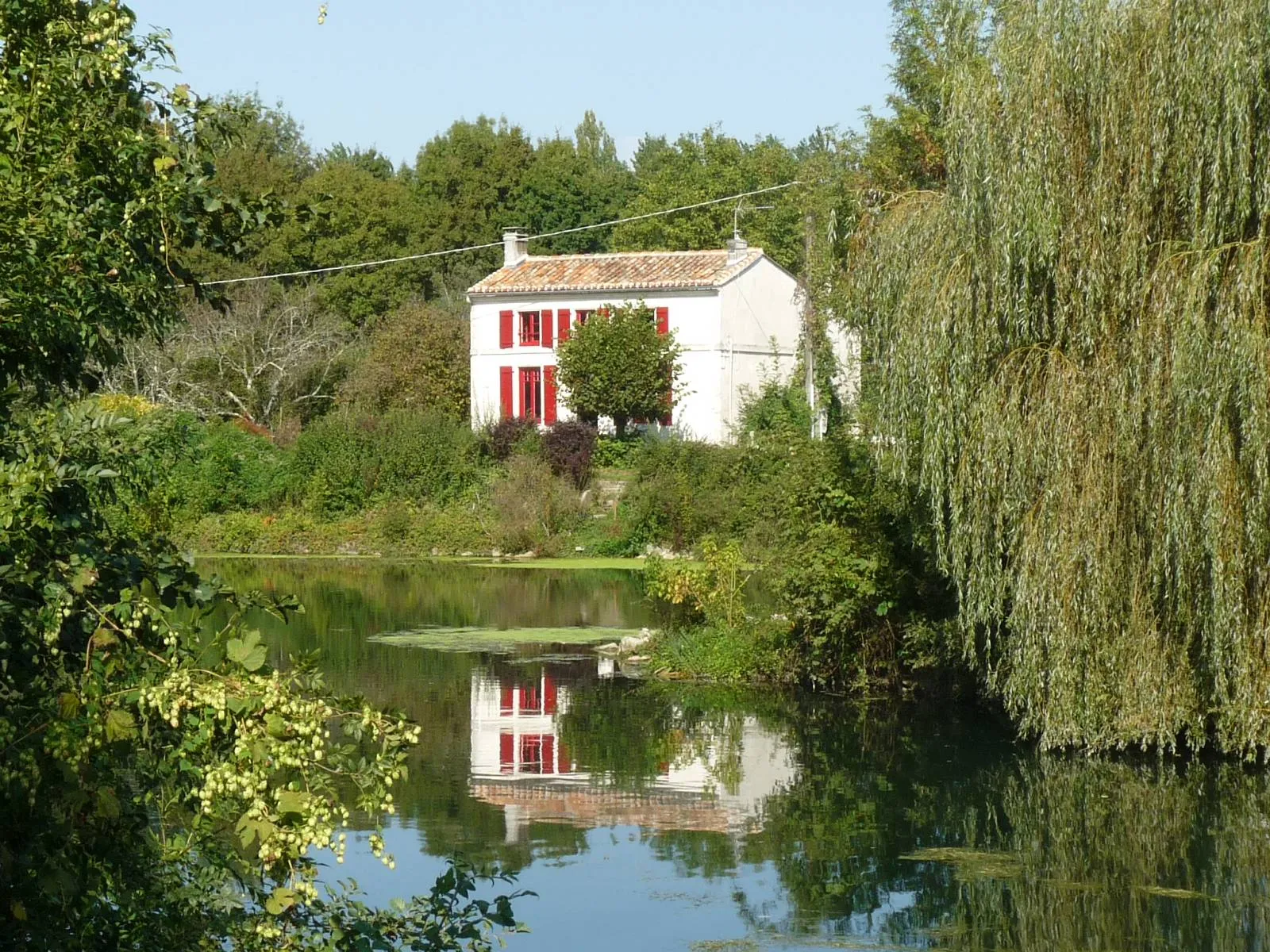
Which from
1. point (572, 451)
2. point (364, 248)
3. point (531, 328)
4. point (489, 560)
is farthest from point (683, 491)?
point (364, 248)

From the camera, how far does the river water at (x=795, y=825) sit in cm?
1046

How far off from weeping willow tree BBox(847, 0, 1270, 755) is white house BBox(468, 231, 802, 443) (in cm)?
2832

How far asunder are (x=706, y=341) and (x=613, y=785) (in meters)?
31.1

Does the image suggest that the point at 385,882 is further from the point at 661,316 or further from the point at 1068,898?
the point at 661,316

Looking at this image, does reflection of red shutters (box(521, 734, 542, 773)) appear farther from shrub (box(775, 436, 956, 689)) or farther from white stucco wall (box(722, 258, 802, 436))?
white stucco wall (box(722, 258, 802, 436))

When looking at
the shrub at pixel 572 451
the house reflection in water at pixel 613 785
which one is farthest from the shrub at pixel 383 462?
the house reflection in water at pixel 613 785

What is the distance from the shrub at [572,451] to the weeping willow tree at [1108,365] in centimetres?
2546

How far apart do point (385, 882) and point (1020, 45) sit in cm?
980

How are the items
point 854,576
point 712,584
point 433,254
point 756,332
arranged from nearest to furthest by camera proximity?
1. point 854,576
2. point 712,584
3. point 756,332
4. point 433,254

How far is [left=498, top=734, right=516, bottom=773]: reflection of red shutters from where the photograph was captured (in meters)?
15.5

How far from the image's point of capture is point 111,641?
4.49 metres

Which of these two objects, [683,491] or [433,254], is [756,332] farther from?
[433,254]

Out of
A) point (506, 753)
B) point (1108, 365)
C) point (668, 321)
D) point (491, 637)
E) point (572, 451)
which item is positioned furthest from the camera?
point (668, 321)

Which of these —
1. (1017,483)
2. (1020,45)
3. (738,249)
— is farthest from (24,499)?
(738,249)
